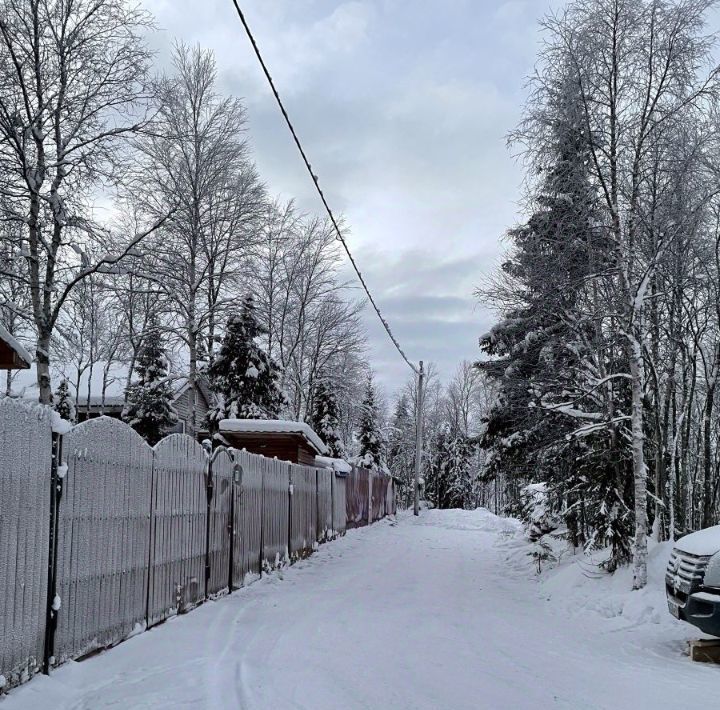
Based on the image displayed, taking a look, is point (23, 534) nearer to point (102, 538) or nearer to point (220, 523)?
point (102, 538)

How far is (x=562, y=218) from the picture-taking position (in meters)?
10.4

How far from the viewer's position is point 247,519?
416 inches

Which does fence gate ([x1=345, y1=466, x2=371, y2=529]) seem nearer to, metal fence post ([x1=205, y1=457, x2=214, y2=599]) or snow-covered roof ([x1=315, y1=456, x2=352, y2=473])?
snow-covered roof ([x1=315, y1=456, x2=352, y2=473])

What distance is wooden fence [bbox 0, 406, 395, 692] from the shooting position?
4.57 meters

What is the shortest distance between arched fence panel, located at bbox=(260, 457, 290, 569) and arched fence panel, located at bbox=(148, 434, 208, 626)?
3.19 metres

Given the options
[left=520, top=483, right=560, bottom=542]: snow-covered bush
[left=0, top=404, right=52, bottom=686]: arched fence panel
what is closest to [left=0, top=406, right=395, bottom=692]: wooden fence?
[left=0, top=404, right=52, bottom=686]: arched fence panel

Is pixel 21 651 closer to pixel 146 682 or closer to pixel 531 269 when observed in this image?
pixel 146 682

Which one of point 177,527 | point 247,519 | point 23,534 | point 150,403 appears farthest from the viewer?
point 150,403

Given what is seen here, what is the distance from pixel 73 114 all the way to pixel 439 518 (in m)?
25.9

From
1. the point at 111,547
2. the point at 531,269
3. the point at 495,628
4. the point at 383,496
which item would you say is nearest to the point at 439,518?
the point at 383,496

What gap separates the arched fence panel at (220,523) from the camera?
8844mm

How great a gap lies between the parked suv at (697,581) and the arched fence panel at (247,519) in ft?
18.4

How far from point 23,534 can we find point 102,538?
1161mm

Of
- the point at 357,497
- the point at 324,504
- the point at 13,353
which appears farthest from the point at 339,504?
the point at 13,353
